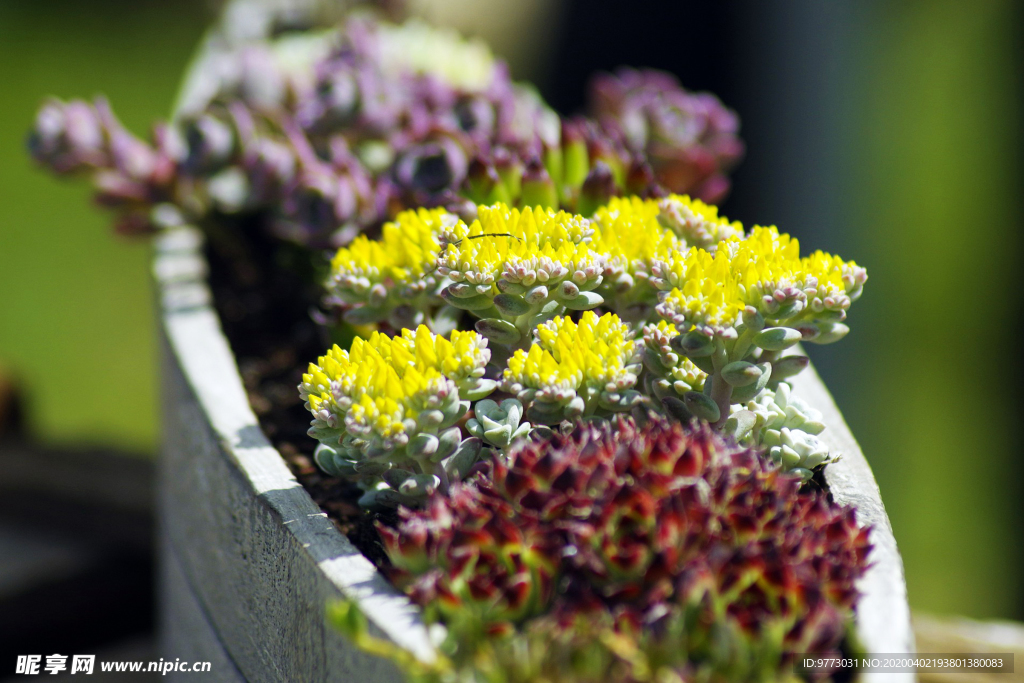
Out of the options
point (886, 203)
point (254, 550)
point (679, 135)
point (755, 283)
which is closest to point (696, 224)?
point (755, 283)

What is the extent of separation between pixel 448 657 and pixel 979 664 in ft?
4.39

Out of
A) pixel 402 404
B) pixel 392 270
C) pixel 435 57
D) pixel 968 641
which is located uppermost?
pixel 435 57

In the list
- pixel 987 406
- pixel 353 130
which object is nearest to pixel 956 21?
pixel 987 406

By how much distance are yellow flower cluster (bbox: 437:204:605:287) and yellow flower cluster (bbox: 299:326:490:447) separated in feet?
0.29

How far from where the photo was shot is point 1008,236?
482cm

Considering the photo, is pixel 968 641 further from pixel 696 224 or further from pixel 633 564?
pixel 633 564

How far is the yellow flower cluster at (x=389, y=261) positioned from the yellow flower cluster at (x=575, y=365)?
0.26 metres

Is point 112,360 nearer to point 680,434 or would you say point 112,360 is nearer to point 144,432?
point 144,432

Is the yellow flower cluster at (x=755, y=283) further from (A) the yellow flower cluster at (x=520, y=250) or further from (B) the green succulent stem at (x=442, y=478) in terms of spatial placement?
(B) the green succulent stem at (x=442, y=478)

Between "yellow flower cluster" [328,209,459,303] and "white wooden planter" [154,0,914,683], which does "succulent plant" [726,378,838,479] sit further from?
"yellow flower cluster" [328,209,459,303]

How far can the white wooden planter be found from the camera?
2.90 feet

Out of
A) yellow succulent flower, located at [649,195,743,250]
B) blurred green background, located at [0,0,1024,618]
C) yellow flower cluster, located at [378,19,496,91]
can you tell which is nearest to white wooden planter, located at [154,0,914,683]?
yellow succulent flower, located at [649,195,743,250]

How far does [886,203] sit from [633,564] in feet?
15.6

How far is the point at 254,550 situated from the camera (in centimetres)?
112
